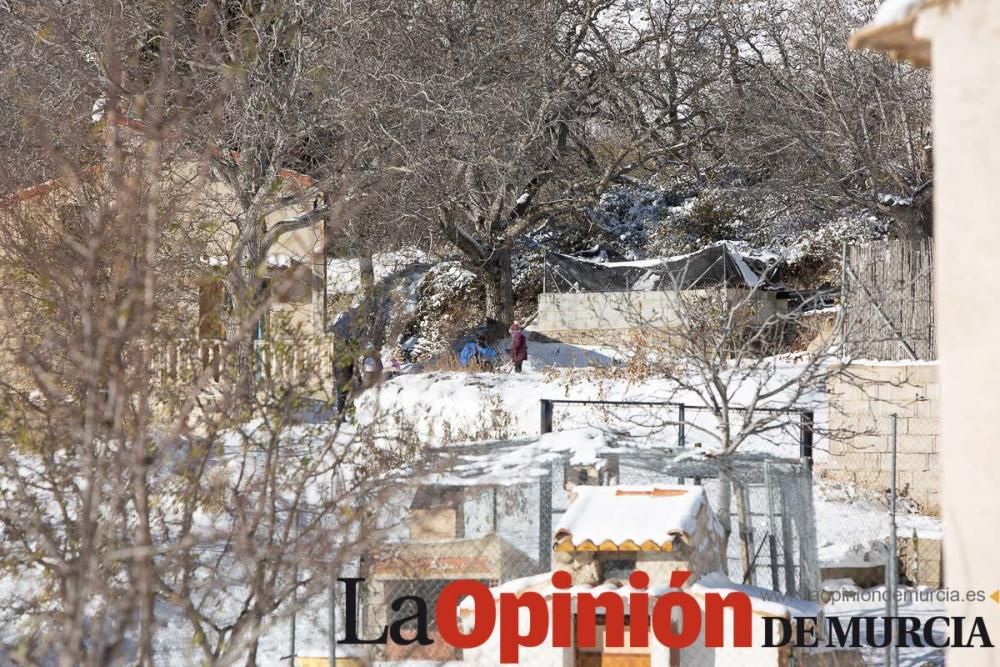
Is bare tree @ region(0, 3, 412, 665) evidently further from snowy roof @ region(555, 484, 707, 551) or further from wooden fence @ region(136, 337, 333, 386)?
snowy roof @ region(555, 484, 707, 551)

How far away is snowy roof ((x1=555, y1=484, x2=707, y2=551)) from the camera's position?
321 inches

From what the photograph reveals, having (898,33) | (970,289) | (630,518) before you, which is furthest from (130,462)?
(630,518)

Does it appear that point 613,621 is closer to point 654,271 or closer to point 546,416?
point 546,416

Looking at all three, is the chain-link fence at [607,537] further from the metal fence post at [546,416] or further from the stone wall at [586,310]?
the stone wall at [586,310]

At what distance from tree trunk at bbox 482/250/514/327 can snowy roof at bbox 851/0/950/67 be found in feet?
66.5

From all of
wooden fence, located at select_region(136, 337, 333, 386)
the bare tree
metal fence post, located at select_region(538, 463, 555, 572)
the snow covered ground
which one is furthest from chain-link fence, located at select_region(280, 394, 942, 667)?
the snow covered ground

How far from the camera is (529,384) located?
17.3m

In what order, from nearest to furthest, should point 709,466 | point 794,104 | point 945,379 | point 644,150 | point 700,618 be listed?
point 945,379, point 700,618, point 709,466, point 794,104, point 644,150

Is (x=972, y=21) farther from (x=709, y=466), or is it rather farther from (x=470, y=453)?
(x=470, y=453)

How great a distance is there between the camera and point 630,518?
8531 millimetres

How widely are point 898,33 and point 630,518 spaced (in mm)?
5049

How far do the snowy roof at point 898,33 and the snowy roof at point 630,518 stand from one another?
4558mm

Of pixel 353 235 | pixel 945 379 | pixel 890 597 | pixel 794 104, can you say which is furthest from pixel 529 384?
pixel 945 379

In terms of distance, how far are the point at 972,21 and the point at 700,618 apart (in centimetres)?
494
